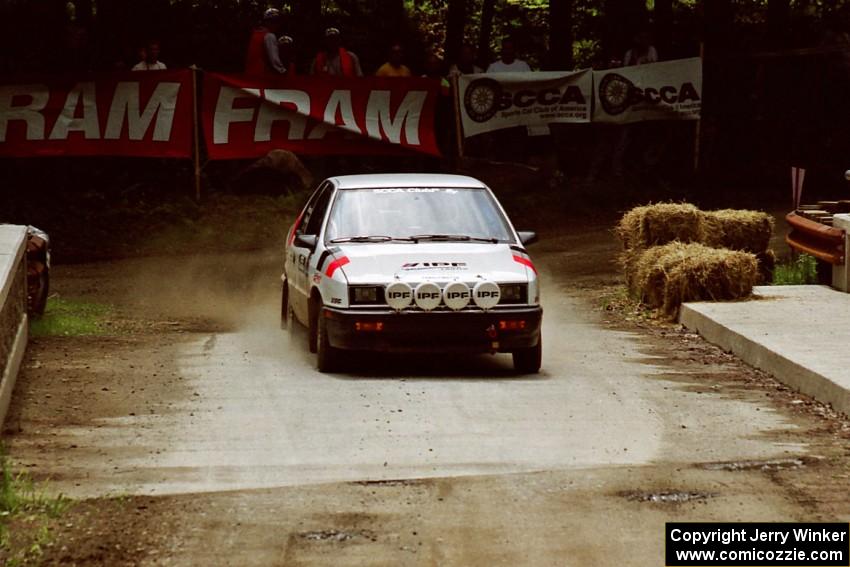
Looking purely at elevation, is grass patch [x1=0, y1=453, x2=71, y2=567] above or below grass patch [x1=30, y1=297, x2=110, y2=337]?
above

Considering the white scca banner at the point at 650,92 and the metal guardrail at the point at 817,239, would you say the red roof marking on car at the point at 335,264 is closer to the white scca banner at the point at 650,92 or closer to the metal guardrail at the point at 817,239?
the metal guardrail at the point at 817,239

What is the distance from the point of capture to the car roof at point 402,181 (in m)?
12.9

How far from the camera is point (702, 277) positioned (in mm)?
14797

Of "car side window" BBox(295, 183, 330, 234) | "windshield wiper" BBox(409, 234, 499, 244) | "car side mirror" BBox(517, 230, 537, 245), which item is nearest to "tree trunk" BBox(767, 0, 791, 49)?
"car side window" BBox(295, 183, 330, 234)

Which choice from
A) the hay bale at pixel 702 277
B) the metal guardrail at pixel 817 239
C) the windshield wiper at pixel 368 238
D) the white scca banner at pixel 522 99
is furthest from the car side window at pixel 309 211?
the white scca banner at pixel 522 99

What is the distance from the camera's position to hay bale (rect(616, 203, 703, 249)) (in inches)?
648

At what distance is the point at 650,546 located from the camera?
21.8 feet

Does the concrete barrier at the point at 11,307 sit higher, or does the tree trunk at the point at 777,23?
the tree trunk at the point at 777,23

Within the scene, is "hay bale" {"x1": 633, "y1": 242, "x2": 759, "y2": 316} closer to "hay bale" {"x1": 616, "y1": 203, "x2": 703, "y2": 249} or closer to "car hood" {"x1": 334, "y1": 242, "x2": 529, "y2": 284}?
"hay bale" {"x1": 616, "y1": 203, "x2": 703, "y2": 249}

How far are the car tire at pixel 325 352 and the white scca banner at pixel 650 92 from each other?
44.4ft

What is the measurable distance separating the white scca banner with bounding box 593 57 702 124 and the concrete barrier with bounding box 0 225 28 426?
1238 cm

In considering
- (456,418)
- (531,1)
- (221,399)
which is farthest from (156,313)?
(531,1)

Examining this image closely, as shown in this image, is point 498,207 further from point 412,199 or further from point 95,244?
point 95,244

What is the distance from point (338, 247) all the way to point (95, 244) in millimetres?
9944
